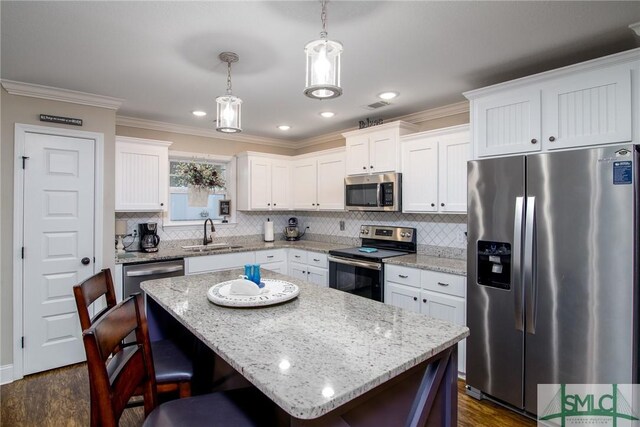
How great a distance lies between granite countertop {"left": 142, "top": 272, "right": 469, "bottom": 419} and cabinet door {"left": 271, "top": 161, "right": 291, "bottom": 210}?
3.01m

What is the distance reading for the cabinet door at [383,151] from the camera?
3608 millimetres

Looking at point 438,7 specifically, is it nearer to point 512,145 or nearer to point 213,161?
point 512,145

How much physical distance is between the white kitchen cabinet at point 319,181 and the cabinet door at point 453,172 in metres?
1.37

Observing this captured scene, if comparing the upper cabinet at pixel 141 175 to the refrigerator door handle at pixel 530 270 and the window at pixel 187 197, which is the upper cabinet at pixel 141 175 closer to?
the window at pixel 187 197

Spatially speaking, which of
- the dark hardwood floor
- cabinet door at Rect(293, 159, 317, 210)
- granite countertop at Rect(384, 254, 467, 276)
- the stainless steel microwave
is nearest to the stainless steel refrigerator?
the dark hardwood floor

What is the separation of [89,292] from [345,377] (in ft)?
4.52

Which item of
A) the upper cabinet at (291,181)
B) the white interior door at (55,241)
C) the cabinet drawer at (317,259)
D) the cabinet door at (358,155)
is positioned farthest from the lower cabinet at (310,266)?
the white interior door at (55,241)

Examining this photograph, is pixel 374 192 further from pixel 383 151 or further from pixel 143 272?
pixel 143 272

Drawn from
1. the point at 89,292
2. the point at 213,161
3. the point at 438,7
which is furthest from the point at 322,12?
the point at 213,161

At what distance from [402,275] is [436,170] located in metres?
1.07

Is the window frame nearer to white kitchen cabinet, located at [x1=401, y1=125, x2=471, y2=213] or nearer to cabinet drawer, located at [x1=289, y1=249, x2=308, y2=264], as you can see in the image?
cabinet drawer, located at [x1=289, y1=249, x2=308, y2=264]

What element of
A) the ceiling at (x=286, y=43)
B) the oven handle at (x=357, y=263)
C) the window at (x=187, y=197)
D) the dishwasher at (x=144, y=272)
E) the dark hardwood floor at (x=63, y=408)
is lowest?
the dark hardwood floor at (x=63, y=408)

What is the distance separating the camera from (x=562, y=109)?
7.32 feet

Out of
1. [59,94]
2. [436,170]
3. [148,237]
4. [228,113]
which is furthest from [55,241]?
[436,170]
